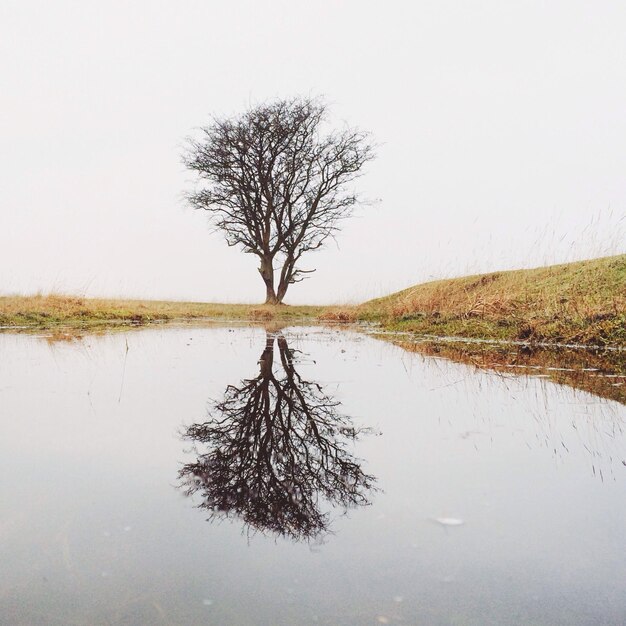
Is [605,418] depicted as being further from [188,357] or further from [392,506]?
[188,357]

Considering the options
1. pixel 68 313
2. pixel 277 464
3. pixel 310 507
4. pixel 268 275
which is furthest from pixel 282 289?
pixel 310 507

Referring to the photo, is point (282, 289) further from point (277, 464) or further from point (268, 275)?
point (277, 464)

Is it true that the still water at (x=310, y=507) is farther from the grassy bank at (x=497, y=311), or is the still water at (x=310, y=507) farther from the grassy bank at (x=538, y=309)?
the grassy bank at (x=497, y=311)

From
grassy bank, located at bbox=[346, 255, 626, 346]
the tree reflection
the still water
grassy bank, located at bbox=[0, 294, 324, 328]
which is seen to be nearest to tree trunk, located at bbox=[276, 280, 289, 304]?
grassy bank, located at bbox=[0, 294, 324, 328]

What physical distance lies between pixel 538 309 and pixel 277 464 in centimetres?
963

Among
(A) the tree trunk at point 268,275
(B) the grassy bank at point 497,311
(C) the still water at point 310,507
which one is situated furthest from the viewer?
(A) the tree trunk at point 268,275

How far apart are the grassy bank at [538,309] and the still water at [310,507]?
16.3ft

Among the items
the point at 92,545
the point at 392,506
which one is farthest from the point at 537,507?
the point at 92,545

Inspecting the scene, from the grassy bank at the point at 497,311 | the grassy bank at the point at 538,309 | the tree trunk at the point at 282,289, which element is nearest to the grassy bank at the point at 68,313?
the grassy bank at the point at 497,311

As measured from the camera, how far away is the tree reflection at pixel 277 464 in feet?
6.68

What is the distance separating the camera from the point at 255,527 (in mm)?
1884

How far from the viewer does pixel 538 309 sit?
35.0ft

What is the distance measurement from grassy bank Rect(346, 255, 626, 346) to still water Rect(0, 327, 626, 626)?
4971mm

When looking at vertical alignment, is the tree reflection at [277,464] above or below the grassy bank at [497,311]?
below
